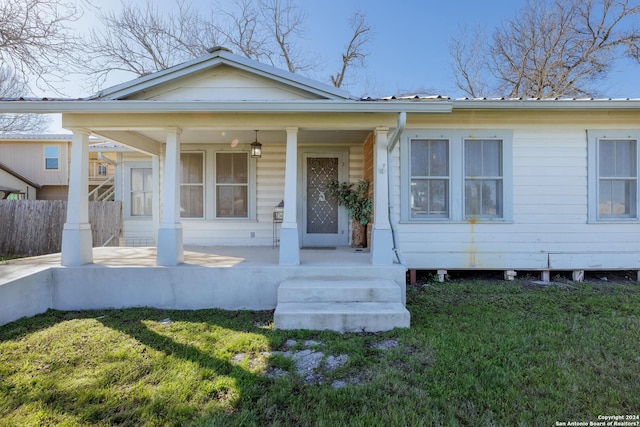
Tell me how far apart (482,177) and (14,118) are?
19.8 m

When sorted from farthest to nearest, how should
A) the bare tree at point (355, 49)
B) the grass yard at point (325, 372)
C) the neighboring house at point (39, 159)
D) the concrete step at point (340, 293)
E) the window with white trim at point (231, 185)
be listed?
1. the neighboring house at point (39, 159)
2. the bare tree at point (355, 49)
3. the window with white trim at point (231, 185)
4. the concrete step at point (340, 293)
5. the grass yard at point (325, 372)

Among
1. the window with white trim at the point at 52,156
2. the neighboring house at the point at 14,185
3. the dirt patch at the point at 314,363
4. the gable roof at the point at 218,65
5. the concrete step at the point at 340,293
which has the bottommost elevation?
the dirt patch at the point at 314,363

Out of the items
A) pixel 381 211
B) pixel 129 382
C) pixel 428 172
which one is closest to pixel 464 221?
pixel 428 172

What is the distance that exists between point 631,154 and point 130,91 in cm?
820

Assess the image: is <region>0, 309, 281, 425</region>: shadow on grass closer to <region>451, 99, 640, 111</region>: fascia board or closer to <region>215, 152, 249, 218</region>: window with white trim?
<region>215, 152, 249, 218</region>: window with white trim

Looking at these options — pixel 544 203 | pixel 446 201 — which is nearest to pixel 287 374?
pixel 446 201

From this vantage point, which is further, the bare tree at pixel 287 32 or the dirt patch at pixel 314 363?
the bare tree at pixel 287 32

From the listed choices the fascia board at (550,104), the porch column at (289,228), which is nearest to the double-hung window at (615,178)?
the fascia board at (550,104)

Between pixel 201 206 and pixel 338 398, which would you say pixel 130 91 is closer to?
pixel 201 206

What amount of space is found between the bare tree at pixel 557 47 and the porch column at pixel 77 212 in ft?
47.3

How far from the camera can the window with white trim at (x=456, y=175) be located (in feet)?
A: 18.0

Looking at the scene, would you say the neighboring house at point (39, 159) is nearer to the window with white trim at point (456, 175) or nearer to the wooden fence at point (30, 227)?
the wooden fence at point (30, 227)

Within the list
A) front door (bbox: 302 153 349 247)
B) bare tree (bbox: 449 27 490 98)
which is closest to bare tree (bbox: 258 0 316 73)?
bare tree (bbox: 449 27 490 98)

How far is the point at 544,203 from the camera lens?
5500 mm
